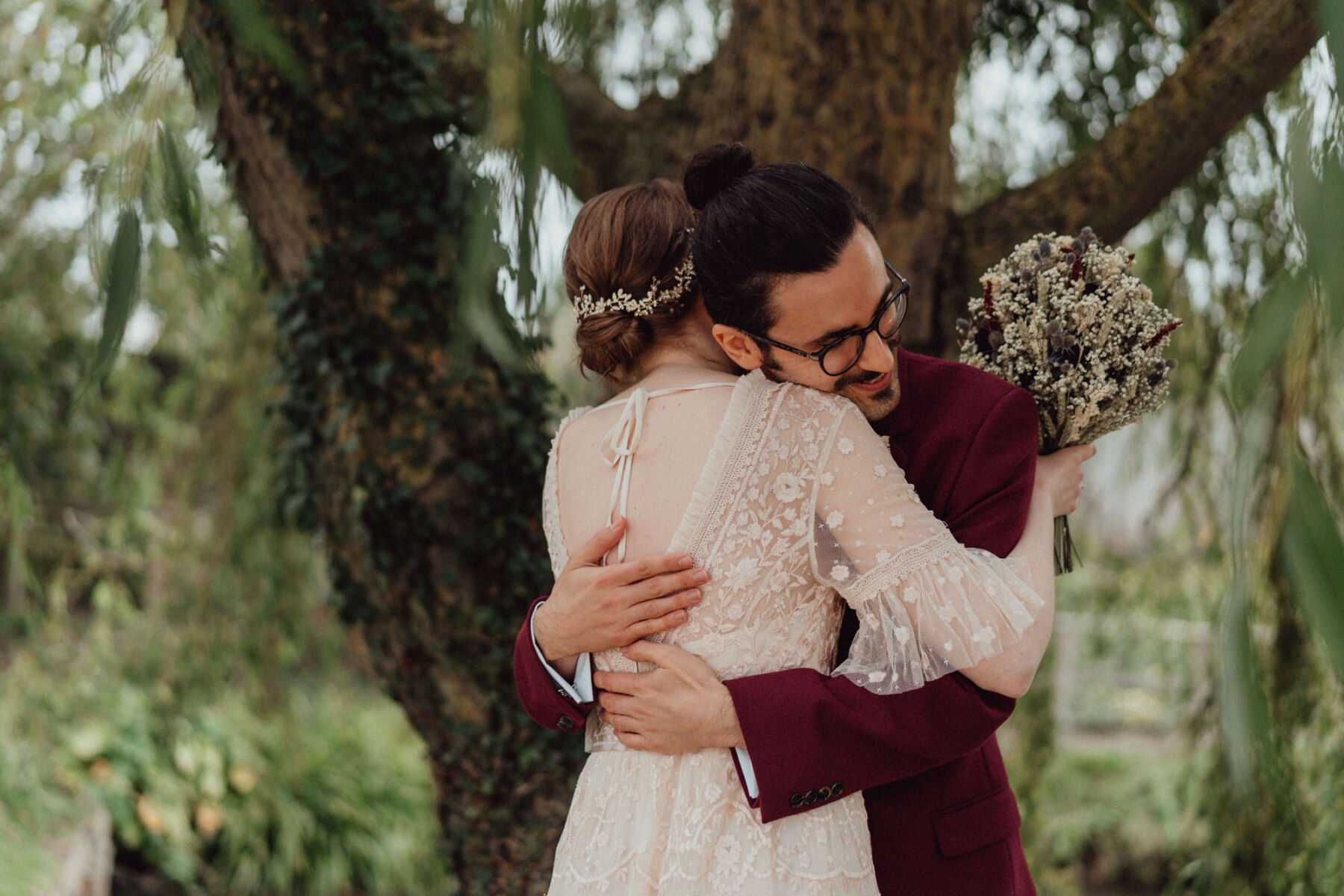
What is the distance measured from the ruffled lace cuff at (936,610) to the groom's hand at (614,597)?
209 millimetres

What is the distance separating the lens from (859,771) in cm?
138

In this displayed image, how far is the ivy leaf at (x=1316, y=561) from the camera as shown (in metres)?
0.94

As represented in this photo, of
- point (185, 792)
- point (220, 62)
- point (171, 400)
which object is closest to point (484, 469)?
point (220, 62)

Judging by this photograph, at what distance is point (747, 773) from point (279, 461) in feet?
7.52

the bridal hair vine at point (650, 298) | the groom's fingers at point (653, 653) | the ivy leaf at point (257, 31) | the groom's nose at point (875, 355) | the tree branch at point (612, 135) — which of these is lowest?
the groom's fingers at point (653, 653)

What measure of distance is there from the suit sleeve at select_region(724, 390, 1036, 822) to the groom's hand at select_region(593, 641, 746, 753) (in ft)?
0.09

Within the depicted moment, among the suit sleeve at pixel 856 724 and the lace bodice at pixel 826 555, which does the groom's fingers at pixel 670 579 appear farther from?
the suit sleeve at pixel 856 724

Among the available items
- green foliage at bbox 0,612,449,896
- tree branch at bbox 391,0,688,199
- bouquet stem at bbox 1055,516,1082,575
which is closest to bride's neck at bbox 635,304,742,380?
bouquet stem at bbox 1055,516,1082,575

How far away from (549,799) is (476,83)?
175 centimetres

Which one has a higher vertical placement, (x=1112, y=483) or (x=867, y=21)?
(x=867, y=21)

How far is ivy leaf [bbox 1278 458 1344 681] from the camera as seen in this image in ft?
3.08

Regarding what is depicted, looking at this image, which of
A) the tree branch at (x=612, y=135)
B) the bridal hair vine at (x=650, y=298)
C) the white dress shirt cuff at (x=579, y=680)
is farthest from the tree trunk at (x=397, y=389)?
the white dress shirt cuff at (x=579, y=680)

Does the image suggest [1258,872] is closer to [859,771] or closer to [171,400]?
[859,771]

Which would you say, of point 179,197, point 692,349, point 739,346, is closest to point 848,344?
point 739,346
